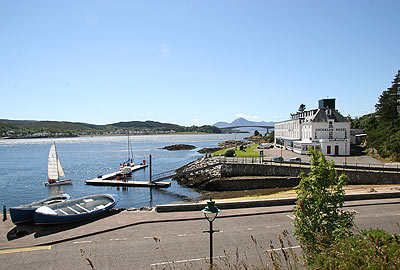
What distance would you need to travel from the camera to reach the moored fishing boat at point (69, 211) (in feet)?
55.8

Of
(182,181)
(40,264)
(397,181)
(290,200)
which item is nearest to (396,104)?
(397,181)

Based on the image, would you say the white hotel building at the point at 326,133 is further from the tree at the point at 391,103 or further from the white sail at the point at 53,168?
the white sail at the point at 53,168

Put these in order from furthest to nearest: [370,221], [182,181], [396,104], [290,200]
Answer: [396,104] < [182,181] < [290,200] < [370,221]

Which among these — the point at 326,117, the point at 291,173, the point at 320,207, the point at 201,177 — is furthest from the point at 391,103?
the point at 320,207

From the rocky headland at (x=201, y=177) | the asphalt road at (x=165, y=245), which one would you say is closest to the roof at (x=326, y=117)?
the rocky headland at (x=201, y=177)

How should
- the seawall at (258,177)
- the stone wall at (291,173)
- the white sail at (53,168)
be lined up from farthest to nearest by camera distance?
the white sail at (53,168) < the seawall at (258,177) < the stone wall at (291,173)

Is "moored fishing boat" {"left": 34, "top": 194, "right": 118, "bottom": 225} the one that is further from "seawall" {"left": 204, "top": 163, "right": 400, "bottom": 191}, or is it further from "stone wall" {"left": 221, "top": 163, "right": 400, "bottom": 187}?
"stone wall" {"left": 221, "top": 163, "right": 400, "bottom": 187}

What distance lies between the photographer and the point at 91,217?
18219mm

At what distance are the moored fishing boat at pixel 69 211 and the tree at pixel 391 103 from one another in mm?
57590

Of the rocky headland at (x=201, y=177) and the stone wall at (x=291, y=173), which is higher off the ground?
the stone wall at (x=291, y=173)

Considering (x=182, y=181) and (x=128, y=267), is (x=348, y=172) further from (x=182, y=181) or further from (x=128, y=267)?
(x=128, y=267)

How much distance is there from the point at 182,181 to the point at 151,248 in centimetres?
3277

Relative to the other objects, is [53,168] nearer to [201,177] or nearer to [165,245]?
[201,177]

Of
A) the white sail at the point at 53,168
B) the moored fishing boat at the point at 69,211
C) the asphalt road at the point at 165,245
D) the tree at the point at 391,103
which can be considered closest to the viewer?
the asphalt road at the point at 165,245
